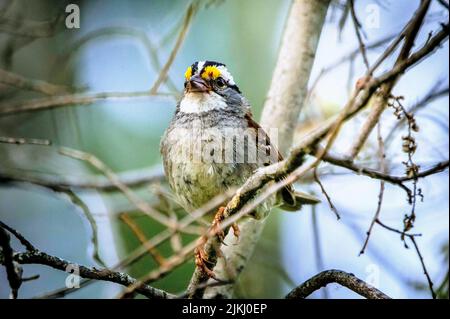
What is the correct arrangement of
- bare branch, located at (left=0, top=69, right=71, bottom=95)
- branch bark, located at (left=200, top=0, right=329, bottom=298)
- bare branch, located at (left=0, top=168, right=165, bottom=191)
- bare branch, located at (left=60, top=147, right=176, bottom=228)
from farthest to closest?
branch bark, located at (left=200, top=0, right=329, bottom=298) < bare branch, located at (left=0, top=69, right=71, bottom=95) < bare branch, located at (left=0, top=168, right=165, bottom=191) < bare branch, located at (left=60, top=147, right=176, bottom=228)

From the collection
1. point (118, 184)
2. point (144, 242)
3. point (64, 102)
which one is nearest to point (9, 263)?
point (144, 242)

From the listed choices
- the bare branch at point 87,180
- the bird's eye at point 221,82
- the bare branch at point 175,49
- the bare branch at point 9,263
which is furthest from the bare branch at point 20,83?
the bare branch at point 9,263

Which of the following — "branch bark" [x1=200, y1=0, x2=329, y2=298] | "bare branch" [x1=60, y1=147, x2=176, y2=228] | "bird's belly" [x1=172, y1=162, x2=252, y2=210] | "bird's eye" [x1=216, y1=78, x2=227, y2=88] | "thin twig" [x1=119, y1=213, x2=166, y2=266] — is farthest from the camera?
"branch bark" [x1=200, y1=0, x2=329, y2=298]

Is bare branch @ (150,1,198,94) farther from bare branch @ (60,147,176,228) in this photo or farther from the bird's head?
bare branch @ (60,147,176,228)

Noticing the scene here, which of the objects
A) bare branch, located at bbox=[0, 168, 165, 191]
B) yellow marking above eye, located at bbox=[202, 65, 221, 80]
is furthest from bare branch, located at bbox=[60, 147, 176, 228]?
yellow marking above eye, located at bbox=[202, 65, 221, 80]

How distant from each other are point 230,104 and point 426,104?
146 cm

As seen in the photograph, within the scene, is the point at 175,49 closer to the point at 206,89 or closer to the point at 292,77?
the point at 206,89

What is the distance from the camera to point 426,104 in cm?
438

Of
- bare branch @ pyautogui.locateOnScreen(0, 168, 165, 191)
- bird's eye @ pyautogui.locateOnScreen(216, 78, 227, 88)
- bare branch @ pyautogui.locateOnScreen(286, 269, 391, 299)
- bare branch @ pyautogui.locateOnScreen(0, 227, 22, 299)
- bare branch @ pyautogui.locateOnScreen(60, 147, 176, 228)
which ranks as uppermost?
bird's eye @ pyautogui.locateOnScreen(216, 78, 227, 88)

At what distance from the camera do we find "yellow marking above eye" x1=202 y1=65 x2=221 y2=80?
4.04 metres

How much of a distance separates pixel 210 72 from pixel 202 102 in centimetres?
21

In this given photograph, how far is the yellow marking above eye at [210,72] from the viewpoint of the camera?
4.04 m

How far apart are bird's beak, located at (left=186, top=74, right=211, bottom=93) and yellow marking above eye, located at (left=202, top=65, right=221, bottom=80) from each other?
4cm

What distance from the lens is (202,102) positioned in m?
4.01
